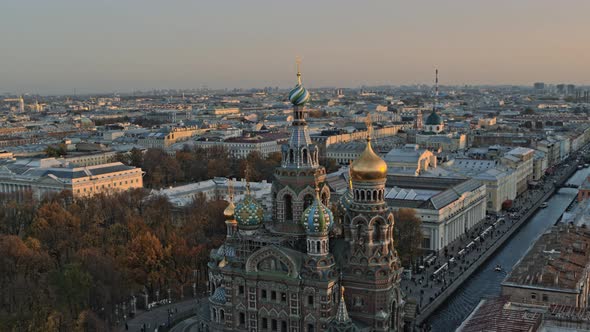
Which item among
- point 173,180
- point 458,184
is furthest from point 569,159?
point 173,180

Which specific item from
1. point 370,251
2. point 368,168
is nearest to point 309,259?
point 370,251

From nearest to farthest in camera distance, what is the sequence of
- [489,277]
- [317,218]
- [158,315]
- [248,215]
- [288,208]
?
[317,218] < [248,215] < [288,208] < [158,315] < [489,277]

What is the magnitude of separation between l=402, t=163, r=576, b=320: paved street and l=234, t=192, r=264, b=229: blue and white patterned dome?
16590 mm

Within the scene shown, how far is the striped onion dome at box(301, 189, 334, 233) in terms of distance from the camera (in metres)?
38.1

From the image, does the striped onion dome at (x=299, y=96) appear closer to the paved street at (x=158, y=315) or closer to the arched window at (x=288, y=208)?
the arched window at (x=288, y=208)

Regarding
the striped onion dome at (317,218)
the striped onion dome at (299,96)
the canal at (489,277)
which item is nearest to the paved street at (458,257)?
the canal at (489,277)

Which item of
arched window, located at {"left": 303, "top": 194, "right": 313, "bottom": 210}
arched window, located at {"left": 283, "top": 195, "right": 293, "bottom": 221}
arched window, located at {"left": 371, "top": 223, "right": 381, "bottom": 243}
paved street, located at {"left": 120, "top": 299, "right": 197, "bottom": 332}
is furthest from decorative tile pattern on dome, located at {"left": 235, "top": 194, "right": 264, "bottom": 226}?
paved street, located at {"left": 120, "top": 299, "right": 197, "bottom": 332}

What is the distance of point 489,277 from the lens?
203 feet

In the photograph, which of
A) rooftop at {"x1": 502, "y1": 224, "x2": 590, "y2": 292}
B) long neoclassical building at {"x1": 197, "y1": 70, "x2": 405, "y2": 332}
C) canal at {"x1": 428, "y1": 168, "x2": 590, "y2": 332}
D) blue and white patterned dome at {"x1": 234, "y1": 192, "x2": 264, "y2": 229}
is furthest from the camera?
canal at {"x1": 428, "y1": 168, "x2": 590, "y2": 332}

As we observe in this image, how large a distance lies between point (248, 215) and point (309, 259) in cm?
550

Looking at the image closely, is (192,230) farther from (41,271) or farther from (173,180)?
(173,180)

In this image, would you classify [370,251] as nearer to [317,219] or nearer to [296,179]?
[317,219]

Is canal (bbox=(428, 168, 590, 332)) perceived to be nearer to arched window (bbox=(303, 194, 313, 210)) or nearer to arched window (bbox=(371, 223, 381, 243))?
arched window (bbox=(371, 223, 381, 243))

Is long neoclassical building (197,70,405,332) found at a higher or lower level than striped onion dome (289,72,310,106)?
lower
